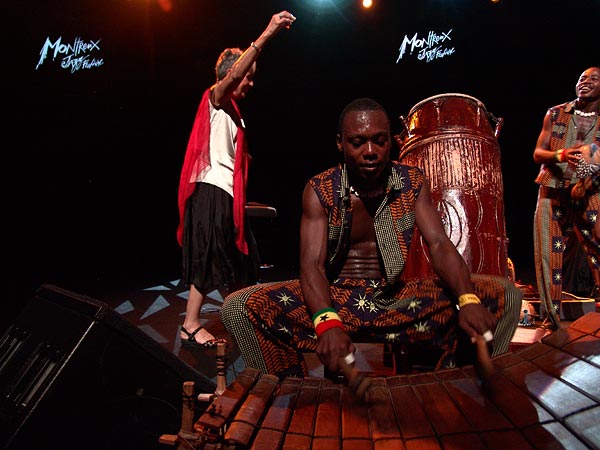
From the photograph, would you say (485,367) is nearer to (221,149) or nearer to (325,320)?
(325,320)

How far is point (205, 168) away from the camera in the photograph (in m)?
3.01

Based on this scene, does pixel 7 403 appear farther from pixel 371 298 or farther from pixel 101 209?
pixel 101 209

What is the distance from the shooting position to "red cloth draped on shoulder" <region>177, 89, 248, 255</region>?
9.86 ft

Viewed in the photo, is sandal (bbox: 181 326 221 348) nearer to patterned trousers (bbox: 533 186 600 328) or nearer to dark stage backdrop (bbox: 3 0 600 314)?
patterned trousers (bbox: 533 186 600 328)

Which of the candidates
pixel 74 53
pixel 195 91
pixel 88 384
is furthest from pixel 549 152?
pixel 74 53

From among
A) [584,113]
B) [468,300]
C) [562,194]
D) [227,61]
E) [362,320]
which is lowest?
[362,320]

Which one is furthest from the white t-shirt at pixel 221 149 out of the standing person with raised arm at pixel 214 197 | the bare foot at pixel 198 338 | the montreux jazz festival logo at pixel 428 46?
the montreux jazz festival logo at pixel 428 46

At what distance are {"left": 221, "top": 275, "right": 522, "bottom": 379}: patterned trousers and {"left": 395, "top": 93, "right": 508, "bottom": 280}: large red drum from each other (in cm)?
149

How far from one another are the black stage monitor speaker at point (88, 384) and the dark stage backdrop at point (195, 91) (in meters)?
4.36

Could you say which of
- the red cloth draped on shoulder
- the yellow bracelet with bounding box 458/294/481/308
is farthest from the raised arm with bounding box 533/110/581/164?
the red cloth draped on shoulder

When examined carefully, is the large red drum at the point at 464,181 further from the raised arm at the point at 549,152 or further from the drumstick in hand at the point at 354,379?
the drumstick in hand at the point at 354,379

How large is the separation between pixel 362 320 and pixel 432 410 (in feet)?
2.08

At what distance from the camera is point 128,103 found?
24.6ft

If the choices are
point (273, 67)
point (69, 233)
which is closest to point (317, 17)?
point (273, 67)
